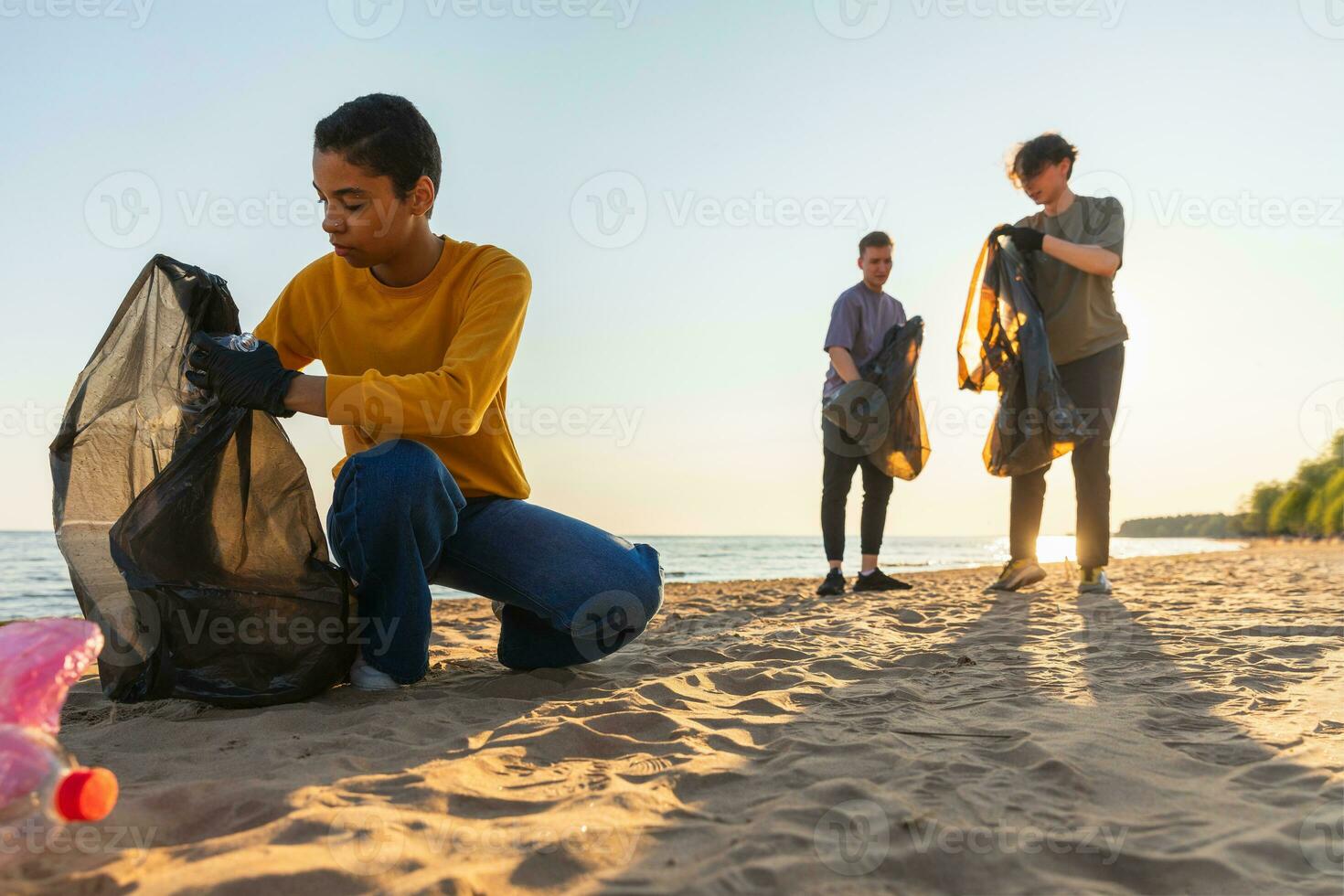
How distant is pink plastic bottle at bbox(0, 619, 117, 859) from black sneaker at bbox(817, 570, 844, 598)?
12.9ft

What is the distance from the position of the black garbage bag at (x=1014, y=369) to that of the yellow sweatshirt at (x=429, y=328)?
2700 mm

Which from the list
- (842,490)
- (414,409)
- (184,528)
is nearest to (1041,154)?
(842,490)

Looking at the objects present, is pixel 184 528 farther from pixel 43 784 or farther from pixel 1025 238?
pixel 1025 238

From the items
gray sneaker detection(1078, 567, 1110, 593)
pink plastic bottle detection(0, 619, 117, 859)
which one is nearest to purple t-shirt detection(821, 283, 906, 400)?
gray sneaker detection(1078, 567, 1110, 593)

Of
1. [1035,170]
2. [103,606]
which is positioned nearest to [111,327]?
[103,606]

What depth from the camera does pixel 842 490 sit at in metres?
5.01

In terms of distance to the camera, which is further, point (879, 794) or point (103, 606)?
point (103, 606)

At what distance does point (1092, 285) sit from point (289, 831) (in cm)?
408

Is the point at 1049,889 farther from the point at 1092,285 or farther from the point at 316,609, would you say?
the point at 1092,285

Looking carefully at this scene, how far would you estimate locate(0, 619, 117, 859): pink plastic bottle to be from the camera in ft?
3.41

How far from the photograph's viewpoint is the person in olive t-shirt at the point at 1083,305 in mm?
4152

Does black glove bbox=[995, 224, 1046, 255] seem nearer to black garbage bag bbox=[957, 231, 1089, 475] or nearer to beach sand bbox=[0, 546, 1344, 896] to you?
black garbage bag bbox=[957, 231, 1089, 475]

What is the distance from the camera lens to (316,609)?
207 cm

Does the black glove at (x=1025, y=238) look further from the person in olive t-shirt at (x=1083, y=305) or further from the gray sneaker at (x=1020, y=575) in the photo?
the gray sneaker at (x=1020, y=575)
